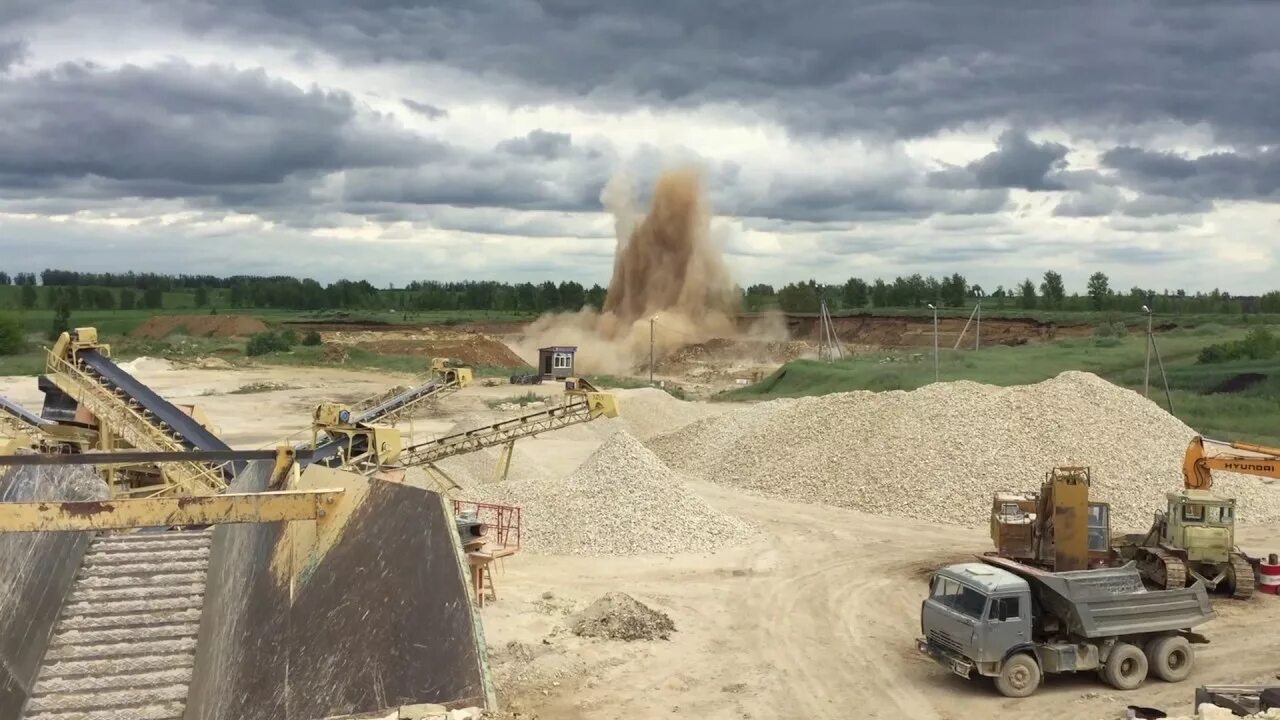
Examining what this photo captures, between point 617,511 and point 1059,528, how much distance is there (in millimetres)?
8711

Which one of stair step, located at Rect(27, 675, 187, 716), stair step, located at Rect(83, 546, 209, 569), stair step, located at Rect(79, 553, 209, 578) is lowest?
stair step, located at Rect(27, 675, 187, 716)

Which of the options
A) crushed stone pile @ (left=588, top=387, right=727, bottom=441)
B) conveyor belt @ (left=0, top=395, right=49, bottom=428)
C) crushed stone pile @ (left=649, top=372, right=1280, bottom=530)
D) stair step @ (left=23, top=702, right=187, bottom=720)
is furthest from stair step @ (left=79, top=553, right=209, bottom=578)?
crushed stone pile @ (left=588, top=387, right=727, bottom=441)

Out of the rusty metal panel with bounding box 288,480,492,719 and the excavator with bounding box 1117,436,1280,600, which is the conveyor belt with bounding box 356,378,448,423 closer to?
the excavator with bounding box 1117,436,1280,600

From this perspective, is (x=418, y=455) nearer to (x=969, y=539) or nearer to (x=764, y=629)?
(x=764, y=629)

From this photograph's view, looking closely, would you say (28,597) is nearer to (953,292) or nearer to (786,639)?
(786,639)

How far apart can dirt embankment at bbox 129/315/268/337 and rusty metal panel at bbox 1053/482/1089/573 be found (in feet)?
273

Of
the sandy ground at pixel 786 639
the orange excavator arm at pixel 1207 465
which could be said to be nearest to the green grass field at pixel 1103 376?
the sandy ground at pixel 786 639

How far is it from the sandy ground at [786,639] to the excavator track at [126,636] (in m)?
6.93

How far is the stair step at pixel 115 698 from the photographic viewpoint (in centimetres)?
471

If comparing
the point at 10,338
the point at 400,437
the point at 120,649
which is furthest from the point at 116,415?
the point at 10,338

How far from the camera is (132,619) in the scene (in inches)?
206

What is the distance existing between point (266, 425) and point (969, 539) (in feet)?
94.3

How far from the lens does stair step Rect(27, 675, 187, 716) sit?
15.5 feet

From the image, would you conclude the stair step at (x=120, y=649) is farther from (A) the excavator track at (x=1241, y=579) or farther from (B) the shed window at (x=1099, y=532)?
(A) the excavator track at (x=1241, y=579)
